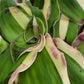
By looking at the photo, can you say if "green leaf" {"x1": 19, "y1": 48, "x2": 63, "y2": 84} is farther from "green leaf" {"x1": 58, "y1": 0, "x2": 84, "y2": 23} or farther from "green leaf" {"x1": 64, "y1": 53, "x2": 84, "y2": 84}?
"green leaf" {"x1": 58, "y1": 0, "x2": 84, "y2": 23}

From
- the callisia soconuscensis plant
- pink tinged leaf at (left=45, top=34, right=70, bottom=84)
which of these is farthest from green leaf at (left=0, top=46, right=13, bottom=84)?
pink tinged leaf at (left=45, top=34, right=70, bottom=84)

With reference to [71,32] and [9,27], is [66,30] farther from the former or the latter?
[9,27]

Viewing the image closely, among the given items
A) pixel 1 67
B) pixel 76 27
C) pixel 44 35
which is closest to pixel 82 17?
pixel 76 27

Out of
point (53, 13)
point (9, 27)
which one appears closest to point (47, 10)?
point (53, 13)

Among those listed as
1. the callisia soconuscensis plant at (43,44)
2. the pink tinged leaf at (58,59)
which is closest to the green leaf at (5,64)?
the callisia soconuscensis plant at (43,44)

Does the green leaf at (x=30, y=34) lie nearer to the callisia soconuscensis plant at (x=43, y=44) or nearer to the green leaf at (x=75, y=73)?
the callisia soconuscensis plant at (x=43, y=44)

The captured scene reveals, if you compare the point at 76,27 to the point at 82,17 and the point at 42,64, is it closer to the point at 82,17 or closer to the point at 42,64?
the point at 82,17
